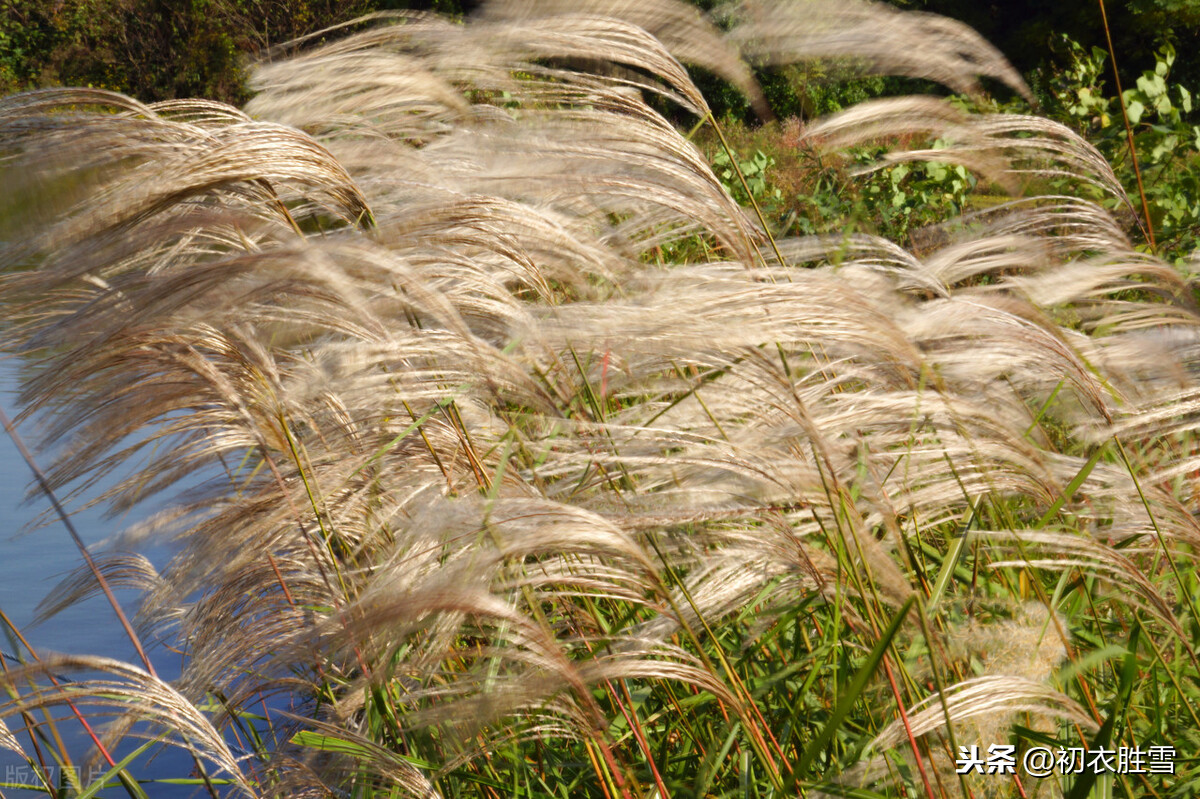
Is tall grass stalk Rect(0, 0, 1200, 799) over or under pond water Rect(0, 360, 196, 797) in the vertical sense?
over

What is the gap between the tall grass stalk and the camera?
1043 mm

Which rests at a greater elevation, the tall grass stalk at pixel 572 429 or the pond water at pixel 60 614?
the tall grass stalk at pixel 572 429

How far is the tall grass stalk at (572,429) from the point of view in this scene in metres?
1.04

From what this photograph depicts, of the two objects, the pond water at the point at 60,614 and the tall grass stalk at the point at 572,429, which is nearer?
the tall grass stalk at the point at 572,429

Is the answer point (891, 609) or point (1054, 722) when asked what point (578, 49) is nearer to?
point (891, 609)

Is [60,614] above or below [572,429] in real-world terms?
below

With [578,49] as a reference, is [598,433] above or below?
below

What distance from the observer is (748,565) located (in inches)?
47.9

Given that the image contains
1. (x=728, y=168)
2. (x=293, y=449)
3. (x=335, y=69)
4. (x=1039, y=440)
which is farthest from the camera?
(x=728, y=168)

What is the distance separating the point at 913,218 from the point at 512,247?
4133 mm

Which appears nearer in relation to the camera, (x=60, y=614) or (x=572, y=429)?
(x=572, y=429)

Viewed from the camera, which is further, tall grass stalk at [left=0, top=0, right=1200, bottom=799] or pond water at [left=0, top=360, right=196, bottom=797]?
pond water at [left=0, top=360, right=196, bottom=797]

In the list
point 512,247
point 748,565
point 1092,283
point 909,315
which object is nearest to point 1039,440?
point 1092,283

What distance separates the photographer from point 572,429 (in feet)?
4.92
